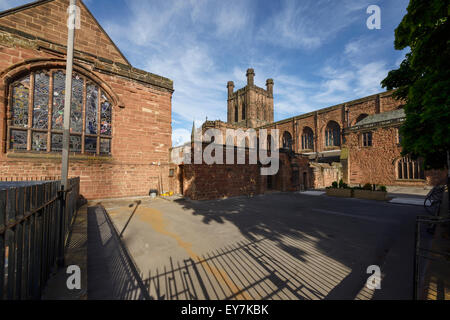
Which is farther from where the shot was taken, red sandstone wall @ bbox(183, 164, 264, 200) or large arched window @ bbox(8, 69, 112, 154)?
red sandstone wall @ bbox(183, 164, 264, 200)

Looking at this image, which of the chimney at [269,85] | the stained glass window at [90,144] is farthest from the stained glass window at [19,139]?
the chimney at [269,85]

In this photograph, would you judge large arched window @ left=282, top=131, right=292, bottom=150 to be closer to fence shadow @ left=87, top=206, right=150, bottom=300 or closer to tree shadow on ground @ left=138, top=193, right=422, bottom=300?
tree shadow on ground @ left=138, top=193, right=422, bottom=300

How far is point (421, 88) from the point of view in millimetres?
3832

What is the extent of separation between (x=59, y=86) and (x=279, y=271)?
13620 mm

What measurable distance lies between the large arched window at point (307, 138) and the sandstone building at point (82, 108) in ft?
96.9

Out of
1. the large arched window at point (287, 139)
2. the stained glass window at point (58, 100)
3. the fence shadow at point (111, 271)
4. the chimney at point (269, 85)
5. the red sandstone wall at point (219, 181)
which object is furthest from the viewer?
the chimney at point (269, 85)

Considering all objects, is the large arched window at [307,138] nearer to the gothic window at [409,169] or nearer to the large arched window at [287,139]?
the large arched window at [287,139]

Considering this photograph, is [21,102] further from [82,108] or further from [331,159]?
[331,159]

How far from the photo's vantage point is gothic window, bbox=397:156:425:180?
1841 centimetres

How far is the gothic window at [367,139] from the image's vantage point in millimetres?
21891

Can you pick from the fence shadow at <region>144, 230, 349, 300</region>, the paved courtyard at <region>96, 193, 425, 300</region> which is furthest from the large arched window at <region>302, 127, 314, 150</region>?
the fence shadow at <region>144, 230, 349, 300</region>

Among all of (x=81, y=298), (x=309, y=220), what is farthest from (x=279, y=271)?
(x=309, y=220)

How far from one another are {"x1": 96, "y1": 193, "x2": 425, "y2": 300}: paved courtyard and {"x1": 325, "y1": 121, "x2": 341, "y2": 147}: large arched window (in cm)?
2666

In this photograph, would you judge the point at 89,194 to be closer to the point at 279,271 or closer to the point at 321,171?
the point at 279,271
